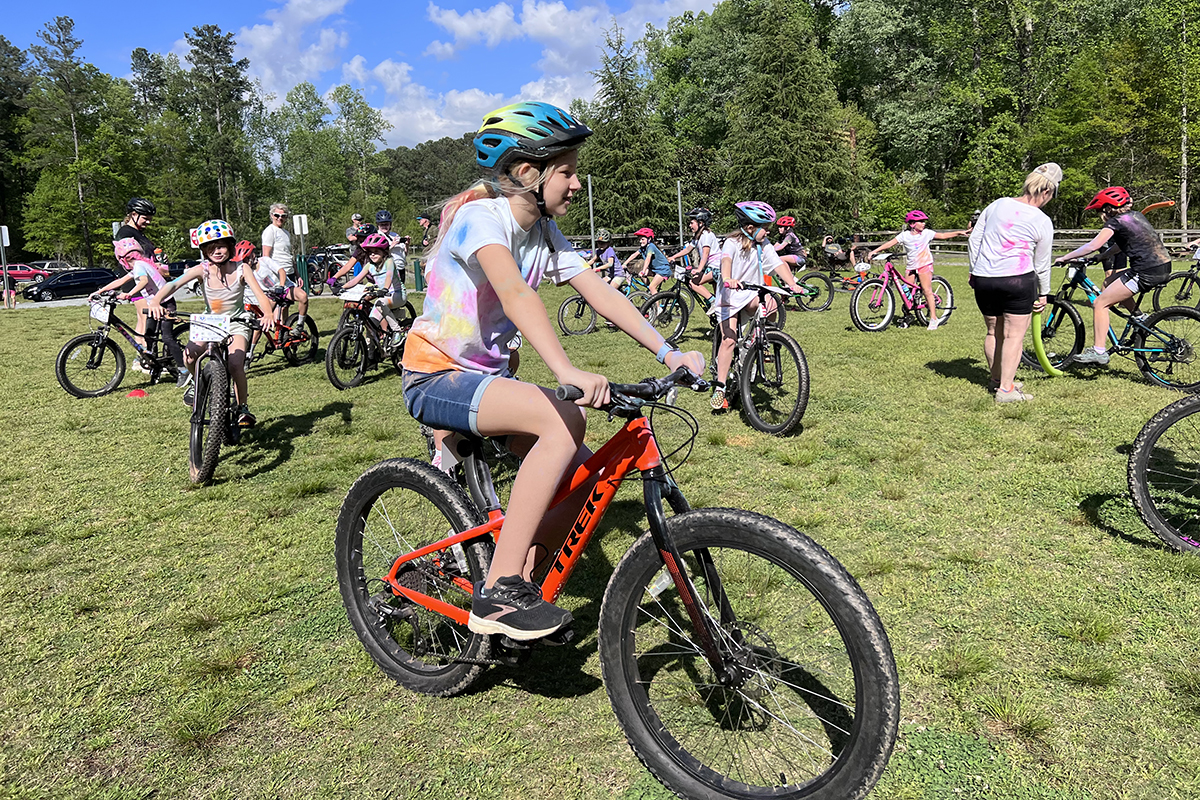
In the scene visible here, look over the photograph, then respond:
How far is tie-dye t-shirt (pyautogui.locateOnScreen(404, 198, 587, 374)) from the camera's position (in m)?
2.54

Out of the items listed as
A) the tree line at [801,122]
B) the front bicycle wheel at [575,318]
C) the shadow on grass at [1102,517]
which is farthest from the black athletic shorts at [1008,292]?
the tree line at [801,122]

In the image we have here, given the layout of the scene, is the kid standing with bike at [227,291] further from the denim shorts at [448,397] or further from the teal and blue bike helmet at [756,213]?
the teal and blue bike helmet at [756,213]

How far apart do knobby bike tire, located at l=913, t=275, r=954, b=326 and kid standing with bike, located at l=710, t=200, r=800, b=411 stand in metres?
6.58

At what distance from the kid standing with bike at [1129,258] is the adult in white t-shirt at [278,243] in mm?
11133

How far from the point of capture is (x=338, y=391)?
9.21m

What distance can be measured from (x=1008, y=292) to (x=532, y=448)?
20.3 ft

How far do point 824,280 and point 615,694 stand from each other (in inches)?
615

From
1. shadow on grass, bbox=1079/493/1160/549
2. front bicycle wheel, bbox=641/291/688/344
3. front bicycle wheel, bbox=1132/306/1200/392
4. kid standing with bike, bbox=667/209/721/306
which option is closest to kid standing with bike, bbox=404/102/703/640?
shadow on grass, bbox=1079/493/1160/549

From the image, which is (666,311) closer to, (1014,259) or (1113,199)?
(1113,199)

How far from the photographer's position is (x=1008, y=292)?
6879mm

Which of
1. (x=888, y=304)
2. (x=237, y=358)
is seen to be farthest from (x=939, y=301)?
(x=237, y=358)

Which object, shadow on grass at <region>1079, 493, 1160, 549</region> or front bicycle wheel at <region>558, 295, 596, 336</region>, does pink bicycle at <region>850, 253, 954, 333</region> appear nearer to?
front bicycle wheel at <region>558, 295, 596, 336</region>

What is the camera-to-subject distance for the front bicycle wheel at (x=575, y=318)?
14.2 m

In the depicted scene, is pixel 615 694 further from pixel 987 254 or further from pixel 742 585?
pixel 987 254
